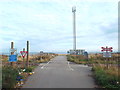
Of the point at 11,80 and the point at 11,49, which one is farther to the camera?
the point at 11,49

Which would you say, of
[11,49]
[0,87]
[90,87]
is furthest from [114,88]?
[11,49]

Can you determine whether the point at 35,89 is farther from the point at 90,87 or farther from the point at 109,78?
the point at 109,78

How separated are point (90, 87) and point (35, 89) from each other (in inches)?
122

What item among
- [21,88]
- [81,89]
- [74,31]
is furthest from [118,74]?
[74,31]

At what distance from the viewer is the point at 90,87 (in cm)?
941

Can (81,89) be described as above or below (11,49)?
below

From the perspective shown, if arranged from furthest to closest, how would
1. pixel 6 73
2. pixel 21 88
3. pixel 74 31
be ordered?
pixel 74 31
pixel 6 73
pixel 21 88

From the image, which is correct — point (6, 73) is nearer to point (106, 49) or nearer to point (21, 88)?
point (21, 88)

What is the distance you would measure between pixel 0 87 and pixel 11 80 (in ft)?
2.10

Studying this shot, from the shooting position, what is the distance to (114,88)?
8492 mm

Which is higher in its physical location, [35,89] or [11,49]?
[11,49]

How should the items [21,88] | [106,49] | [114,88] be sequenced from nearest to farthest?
[114,88]
[21,88]
[106,49]

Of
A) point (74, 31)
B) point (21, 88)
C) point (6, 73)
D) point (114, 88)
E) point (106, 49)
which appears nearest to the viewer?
point (114, 88)

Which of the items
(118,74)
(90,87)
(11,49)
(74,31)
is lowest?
(90,87)
